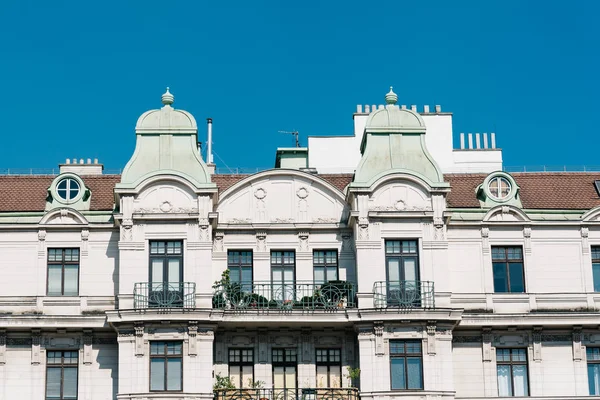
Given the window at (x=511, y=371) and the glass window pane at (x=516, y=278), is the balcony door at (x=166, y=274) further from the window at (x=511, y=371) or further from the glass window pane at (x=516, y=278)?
the glass window pane at (x=516, y=278)

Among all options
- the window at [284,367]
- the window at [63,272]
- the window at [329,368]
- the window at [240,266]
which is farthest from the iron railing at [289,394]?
the window at [63,272]

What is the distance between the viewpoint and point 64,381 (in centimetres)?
4747

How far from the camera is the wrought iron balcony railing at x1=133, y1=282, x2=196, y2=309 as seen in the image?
46750 mm

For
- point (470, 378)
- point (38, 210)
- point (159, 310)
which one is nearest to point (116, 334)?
point (159, 310)

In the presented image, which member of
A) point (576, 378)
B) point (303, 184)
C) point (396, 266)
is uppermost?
point (303, 184)

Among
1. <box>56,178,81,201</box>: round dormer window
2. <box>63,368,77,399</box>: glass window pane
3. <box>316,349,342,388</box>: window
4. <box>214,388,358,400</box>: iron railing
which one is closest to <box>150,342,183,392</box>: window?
<box>214,388,358,400</box>: iron railing

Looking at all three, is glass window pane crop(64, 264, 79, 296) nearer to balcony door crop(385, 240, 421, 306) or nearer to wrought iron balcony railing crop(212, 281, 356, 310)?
wrought iron balcony railing crop(212, 281, 356, 310)

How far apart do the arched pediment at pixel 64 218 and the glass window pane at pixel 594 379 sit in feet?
60.3

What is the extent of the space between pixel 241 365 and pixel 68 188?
8989mm

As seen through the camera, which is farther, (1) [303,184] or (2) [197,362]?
(1) [303,184]

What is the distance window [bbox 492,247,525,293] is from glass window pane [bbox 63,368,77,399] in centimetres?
1495

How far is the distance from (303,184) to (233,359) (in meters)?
6.85

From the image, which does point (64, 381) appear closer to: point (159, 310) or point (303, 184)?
point (159, 310)

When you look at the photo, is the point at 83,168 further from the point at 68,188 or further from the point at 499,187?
the point at 499,187
